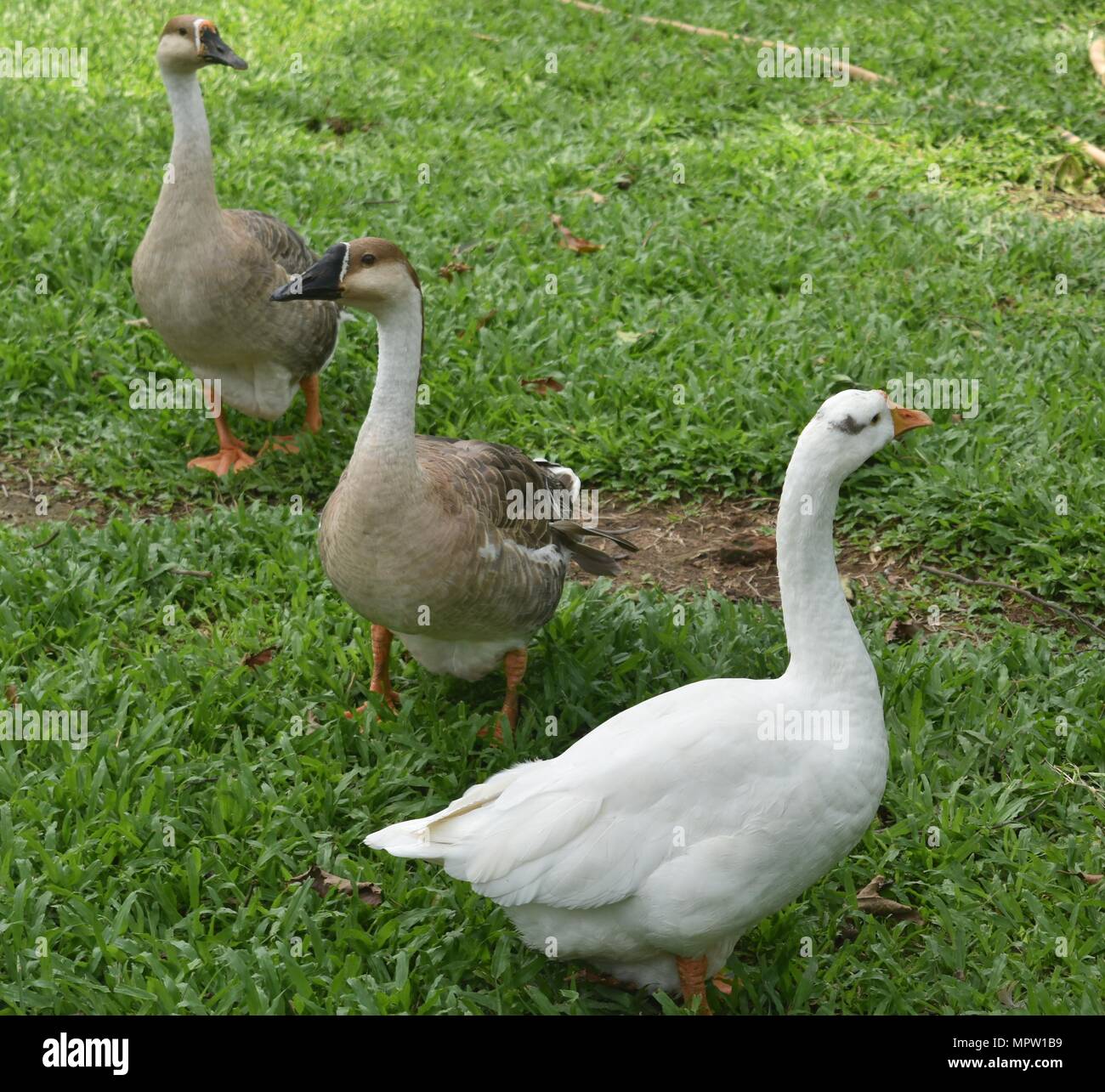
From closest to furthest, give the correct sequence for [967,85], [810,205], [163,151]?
[810,205], [163,151], [967,85]

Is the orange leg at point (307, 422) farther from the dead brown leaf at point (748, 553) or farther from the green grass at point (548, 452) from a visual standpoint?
the dead brown leaf at point (748, 553)

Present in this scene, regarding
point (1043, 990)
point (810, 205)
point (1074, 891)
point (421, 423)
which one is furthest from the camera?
point (810, 205)

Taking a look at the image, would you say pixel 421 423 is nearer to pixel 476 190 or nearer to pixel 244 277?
pixel 244 277

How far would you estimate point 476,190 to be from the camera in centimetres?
777

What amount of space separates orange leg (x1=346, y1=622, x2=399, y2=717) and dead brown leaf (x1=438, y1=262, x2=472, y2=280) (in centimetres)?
303

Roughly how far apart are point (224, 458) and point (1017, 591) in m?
3.22

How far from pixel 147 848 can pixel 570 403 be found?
2929mm

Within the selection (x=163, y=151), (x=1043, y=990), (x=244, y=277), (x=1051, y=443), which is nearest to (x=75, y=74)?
(x=163, y=151)

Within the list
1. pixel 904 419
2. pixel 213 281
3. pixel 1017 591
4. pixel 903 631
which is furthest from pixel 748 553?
pixel 213 281

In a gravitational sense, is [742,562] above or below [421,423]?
below

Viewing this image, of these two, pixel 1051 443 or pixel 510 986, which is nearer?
pixel 510 986

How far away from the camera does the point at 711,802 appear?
2.99 m

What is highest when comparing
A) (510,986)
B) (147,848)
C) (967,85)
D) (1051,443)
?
(967,85)

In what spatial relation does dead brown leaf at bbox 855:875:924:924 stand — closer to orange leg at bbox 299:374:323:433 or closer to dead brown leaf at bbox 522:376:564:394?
dead brown leaf at bbox 522:376:564:394
